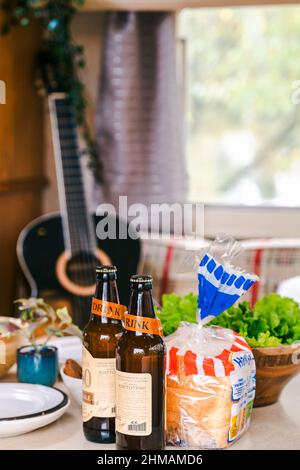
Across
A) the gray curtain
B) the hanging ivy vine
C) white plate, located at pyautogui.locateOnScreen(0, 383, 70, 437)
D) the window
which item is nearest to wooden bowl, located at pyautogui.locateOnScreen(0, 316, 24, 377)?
white plate, located at pyautogui.locateOnScreen(0, 383, 70, 437)

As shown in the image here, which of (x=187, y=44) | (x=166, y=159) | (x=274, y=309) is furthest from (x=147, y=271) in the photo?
(x=274, y=309)

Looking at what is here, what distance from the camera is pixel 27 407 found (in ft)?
4.20

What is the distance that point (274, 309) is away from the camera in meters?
1.41

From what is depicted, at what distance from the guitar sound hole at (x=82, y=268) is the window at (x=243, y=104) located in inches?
32.3

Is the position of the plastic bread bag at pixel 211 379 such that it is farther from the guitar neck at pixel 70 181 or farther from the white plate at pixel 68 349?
the guitar neck at pixel 70 181

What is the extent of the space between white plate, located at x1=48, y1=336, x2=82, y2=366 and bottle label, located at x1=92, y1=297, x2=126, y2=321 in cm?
43

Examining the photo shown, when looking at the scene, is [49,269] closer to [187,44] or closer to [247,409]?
[187,44]

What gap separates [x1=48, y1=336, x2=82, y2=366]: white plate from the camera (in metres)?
1.60

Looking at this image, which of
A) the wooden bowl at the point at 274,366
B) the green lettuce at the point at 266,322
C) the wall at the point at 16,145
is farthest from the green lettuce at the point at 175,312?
the wall at the point at 16,145

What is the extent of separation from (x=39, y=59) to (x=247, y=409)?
2.49 metres

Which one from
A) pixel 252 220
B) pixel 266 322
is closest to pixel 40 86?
pixel 252 220

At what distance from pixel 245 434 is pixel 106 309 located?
32 cm

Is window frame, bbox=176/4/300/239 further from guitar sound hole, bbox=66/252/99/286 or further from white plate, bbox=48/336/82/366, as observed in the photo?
white plate, bbox=48/336/82/366

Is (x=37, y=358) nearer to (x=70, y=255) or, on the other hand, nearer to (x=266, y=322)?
(x=266, y=322)
